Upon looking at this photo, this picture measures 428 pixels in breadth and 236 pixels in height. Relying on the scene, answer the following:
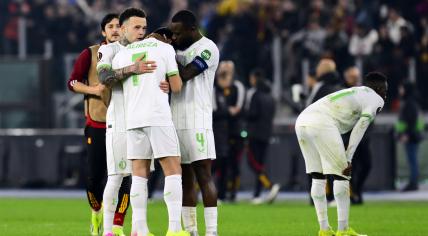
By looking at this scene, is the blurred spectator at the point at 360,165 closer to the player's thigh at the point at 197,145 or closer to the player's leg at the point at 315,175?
the player's leg at the point at 315,175

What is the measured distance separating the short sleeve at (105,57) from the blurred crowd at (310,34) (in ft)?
42.7

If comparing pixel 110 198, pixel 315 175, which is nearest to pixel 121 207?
pixel 110 198

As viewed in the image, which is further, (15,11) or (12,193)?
(15,11)

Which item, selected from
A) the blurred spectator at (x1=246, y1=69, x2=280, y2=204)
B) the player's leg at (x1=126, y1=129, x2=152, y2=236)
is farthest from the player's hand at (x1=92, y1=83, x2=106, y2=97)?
the blurred spectator at (x1=246, y1=69, x2=280, y2=204)

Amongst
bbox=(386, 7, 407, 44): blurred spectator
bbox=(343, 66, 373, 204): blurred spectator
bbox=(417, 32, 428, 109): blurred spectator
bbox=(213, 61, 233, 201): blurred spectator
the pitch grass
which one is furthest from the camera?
bbox=(386, 7, 407, 44): blurred spectator

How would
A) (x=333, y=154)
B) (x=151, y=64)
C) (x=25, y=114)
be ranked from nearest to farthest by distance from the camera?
(x=151, y=64)
(x=333, y=154)
(x=25, y=114)

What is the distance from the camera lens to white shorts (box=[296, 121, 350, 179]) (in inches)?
547

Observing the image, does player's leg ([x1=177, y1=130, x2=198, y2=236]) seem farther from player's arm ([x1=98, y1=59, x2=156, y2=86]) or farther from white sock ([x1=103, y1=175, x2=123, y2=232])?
player's arm ([x1=98, y1=59, x2=156, y2=86])

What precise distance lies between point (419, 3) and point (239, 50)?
420 cm

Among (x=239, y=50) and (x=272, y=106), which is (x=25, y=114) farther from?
(x=272, y=106)

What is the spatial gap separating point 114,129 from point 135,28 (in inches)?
47.7

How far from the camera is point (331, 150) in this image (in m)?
13.9

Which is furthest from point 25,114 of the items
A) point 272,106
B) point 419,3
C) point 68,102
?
point 419,3

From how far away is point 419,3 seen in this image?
91.4ft
